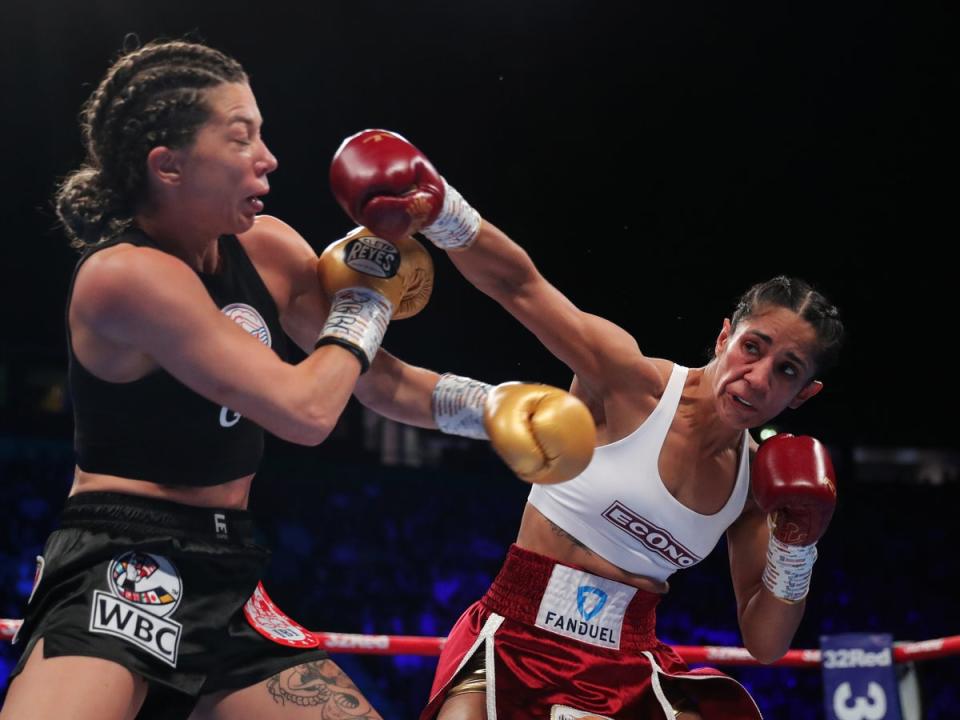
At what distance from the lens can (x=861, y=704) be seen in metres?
3.02

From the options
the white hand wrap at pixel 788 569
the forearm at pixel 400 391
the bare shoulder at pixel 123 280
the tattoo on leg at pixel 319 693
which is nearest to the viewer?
the bare shoulder at pixel 123 280

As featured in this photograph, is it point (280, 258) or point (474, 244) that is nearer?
point (280, 258)

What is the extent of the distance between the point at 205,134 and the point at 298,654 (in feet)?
2.79

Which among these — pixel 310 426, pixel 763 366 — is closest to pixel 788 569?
pixel 763 366

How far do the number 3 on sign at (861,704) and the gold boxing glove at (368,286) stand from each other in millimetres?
1901

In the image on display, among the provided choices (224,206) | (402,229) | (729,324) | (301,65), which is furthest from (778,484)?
(301,65)

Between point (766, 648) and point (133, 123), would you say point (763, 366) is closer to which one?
point (766, 648)

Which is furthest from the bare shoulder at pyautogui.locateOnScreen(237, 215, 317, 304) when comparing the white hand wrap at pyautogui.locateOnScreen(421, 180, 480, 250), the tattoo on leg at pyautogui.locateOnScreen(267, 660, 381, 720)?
the tattoo on leg at pyautogui.locateOnScreen(267, 660, 381, 720)

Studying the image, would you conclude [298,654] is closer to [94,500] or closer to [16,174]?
[94,500]

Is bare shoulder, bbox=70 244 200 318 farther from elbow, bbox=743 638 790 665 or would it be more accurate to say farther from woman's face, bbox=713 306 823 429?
elbow, bbox=743 638 790 665

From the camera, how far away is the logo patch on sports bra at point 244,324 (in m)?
1.65

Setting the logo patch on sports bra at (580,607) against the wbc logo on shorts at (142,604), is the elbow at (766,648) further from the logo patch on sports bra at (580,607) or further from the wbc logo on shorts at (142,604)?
the wbc logo on shorts at (142,604)

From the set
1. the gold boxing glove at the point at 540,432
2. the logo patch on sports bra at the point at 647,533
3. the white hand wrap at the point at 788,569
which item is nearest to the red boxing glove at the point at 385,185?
the gold boxing glove at the point at 540,432

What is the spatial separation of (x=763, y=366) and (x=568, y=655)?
0.77 metres
